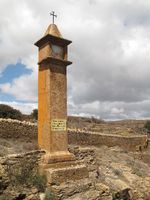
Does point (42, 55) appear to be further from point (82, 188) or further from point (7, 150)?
point (82, 188)

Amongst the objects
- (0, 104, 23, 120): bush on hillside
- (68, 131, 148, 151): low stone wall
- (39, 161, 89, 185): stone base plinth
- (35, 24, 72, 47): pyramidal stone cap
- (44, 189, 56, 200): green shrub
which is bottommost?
(44, 189, 56, 200): green shrub

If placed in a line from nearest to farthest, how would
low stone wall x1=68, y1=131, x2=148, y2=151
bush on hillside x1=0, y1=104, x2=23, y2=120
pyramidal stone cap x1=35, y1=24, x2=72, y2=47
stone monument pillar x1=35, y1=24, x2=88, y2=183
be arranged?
stone monument pillar x1=35, y1=24, x2=88, y2=183
pyramidal stone cap x1=35, y1=24, x2=72, y2=47
low stone wall x1=68, y1=131, x2=148, y2=151
bush on hillside x1=0, y1=104, x2=23, y2=120

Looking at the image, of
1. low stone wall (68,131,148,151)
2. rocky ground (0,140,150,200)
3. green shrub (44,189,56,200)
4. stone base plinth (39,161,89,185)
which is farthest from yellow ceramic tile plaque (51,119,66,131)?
low stone wall (68,131,148,151)

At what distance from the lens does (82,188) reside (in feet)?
30.9

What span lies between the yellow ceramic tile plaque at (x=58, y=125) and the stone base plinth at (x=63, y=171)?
42.6 inches

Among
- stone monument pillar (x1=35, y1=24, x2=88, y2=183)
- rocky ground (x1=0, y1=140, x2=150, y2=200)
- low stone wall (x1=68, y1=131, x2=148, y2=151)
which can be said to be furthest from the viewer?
low stone wall (x1=68, y1=131, x2=148, y2=151)

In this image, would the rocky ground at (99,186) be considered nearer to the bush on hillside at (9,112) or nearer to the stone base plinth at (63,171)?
the stone base plinth at (63,171)

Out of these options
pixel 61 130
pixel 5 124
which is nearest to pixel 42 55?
pixel 61 130

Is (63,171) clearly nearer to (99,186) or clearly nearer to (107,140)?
(99,186)

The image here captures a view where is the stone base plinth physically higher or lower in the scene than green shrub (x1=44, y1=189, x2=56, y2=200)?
higher

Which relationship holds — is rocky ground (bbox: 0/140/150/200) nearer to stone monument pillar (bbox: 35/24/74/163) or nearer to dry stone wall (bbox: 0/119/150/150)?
stone monument pillar (bbox: 35/24/74/163)

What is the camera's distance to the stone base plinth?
9.25 metres

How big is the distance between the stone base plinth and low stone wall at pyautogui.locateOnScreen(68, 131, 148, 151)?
1077cm

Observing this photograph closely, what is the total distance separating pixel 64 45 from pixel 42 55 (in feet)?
2.67
